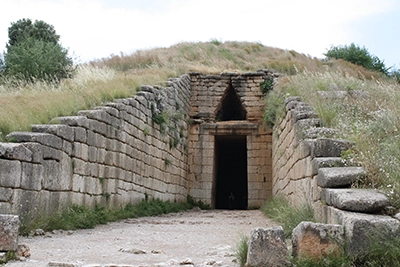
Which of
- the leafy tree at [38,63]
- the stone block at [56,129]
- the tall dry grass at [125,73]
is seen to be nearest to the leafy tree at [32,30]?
the tall dry grass at [125,73]

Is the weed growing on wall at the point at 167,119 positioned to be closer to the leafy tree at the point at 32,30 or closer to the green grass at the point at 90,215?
the green grass at the point at 90,215

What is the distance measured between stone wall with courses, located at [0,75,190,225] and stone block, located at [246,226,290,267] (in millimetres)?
3780

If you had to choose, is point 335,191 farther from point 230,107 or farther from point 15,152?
point 230,107

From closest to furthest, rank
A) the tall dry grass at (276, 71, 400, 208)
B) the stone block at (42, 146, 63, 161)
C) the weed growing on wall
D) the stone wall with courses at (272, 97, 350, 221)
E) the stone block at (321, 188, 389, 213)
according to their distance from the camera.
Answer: the stone block at (321, 188, 389, 213) < the tall dry grass at (276, 71, 400, 208) < the stone wall with courses at (272, 97, 350, 221) < the stone block at (42, 146, 63, 161) < the weed growing on wall

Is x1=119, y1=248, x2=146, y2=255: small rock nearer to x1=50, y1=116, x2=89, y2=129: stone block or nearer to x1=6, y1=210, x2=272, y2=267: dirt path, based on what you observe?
x1=6, y1=210, x2=272, y2=267: dirt path

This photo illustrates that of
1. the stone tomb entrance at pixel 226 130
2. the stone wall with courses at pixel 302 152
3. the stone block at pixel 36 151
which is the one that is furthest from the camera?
the stone tomb entrance at pixel 226 130

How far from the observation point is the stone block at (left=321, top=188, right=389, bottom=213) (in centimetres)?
490

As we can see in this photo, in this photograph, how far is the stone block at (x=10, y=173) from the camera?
21.8 feet

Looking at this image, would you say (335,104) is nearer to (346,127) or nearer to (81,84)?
(346,127)

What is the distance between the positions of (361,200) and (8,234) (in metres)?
3.66

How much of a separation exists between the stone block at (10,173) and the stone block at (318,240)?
4.18m

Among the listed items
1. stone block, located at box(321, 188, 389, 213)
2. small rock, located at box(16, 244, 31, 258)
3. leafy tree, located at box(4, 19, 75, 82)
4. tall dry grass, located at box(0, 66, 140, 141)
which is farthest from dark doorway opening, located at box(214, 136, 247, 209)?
small rock, located at box(16, 244, 31, 258)

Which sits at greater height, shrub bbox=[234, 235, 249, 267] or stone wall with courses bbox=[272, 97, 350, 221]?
stone wall with courses bbox=[272, 97, 350, 221]

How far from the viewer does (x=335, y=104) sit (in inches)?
363
